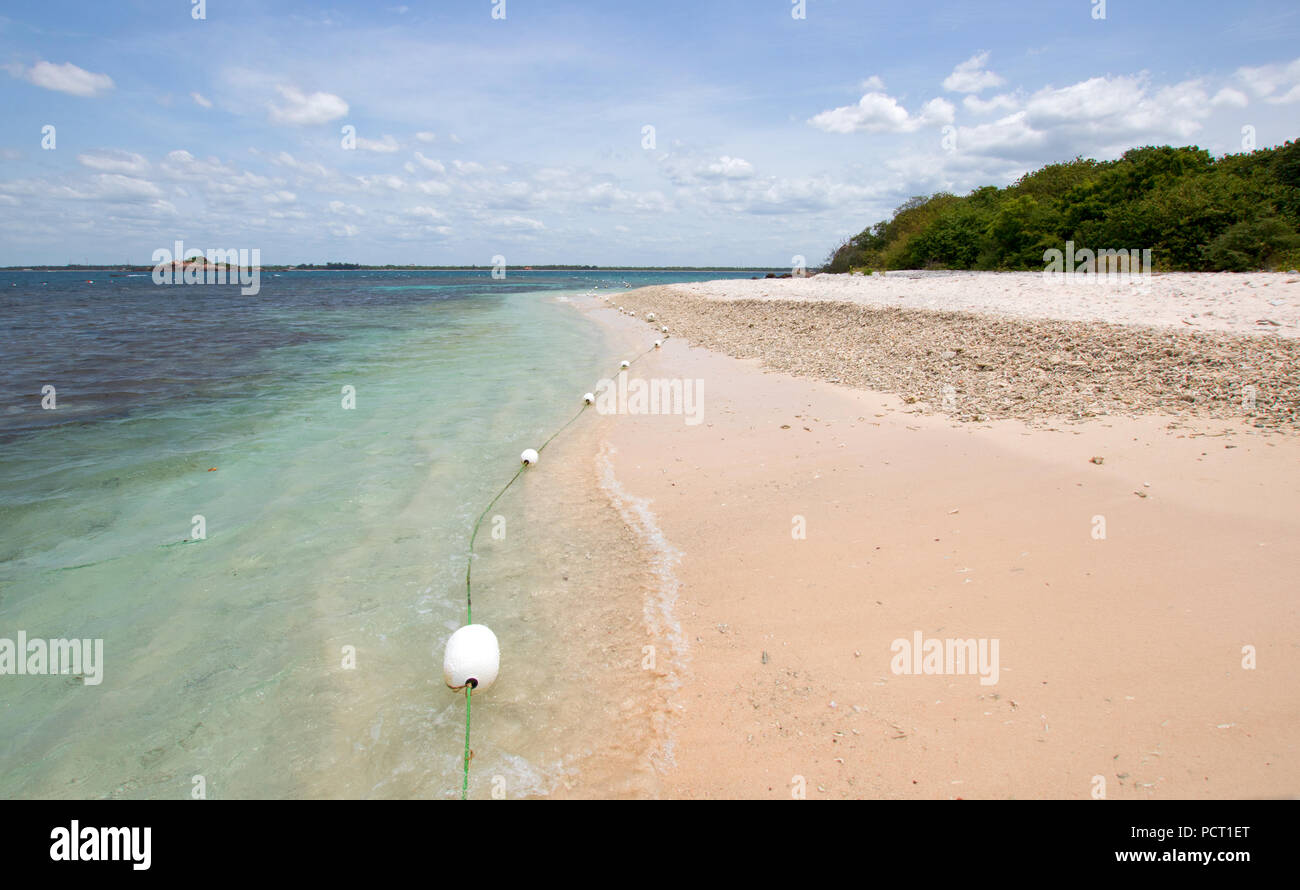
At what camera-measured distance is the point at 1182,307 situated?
452 inches

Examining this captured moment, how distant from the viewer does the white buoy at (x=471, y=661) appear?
11.5ft

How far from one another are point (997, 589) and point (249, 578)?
19.8ft

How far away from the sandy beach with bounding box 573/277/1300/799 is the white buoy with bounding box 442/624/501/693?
102 centimetres

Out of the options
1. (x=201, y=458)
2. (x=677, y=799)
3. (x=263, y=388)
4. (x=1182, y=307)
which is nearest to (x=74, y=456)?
(x=201, y=458)

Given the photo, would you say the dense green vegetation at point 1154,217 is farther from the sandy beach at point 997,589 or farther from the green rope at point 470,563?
the green rope at point 470,563

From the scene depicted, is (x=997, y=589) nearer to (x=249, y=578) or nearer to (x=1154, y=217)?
(x=249, y=578)

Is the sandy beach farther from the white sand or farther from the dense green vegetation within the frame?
the dense green vegetation

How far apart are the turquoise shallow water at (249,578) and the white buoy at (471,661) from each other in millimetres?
228

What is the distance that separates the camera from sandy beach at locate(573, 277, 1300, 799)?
2861 mm

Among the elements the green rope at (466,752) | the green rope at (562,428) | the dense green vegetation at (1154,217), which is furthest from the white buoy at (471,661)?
the dense green vegetation at (1154,217)

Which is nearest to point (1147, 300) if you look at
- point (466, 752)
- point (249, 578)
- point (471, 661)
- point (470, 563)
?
point (470, 563)

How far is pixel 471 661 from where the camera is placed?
3.51m

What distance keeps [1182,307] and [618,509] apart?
12519 mm
